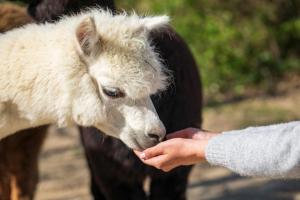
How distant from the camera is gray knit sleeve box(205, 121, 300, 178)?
7.00ft

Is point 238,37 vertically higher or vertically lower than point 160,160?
lower

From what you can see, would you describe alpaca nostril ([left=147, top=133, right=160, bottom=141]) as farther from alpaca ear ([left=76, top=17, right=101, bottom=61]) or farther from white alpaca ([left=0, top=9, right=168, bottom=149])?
alpaca ear ([left=76, top=17, right=101, bottom=61])

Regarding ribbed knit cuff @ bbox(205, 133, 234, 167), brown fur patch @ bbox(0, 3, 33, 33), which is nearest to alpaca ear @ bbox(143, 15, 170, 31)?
ribbed knit cuff @ bbox(205, 133, 234, 167)

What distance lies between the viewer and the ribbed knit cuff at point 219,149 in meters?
2.28

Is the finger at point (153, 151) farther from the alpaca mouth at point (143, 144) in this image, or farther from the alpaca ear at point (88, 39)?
the alpaca ear at point (88, 39)

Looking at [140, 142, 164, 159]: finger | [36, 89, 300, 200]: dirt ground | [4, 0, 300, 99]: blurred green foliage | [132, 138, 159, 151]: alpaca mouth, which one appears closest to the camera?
[140, 142, 164, 159]: finger

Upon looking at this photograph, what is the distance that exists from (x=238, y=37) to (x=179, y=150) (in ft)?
18.4

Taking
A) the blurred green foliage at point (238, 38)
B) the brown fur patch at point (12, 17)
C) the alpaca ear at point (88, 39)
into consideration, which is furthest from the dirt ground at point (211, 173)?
the alpaca ear at point (88, 39)

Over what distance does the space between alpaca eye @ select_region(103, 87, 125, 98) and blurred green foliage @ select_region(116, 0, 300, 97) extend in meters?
5.07

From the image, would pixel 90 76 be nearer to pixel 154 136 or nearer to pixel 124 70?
pixel 124 70

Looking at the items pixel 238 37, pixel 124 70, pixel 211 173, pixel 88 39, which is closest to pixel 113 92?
pixel 124 70

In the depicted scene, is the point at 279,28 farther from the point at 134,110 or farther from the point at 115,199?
the point at 134,110

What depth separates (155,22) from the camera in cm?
270

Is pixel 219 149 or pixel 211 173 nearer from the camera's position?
pixel 219 149
